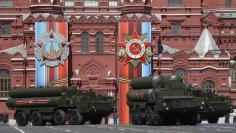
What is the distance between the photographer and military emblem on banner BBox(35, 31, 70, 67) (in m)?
85.4

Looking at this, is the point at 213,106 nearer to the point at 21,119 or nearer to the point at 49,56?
the point at 21,119

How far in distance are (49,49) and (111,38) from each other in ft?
25.8

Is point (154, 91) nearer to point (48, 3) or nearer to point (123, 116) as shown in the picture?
point (123, 116)

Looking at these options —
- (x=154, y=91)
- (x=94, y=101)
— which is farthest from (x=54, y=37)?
(x=154, y=91)

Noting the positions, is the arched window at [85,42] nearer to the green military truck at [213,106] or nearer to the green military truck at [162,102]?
the green military truck at [213,106]

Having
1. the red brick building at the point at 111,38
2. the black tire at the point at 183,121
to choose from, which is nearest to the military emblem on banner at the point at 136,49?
the red brick building at the point at 111,38

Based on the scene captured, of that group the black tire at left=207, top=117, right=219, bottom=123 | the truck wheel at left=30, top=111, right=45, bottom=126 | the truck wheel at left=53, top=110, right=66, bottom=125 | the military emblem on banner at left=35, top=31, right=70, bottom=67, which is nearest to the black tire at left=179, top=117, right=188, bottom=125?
the truck wheel at left=53, top=110, right=66, bottom=125

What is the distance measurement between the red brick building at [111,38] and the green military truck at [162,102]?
106 feet

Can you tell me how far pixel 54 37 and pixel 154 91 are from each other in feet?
119

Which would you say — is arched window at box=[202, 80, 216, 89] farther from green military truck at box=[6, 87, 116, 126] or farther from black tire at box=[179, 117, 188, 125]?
black tire at box=[179, 117, 188, 125]

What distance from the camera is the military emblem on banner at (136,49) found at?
85.6m

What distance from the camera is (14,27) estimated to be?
302ft

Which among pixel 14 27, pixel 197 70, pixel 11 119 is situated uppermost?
pixel 14 27

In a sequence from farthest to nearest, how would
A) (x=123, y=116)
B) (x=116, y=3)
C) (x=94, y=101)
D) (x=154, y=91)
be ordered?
(x=116, y=3)
(x=123, y=116)
(x=94, y=101)
(x=154, y=91)
